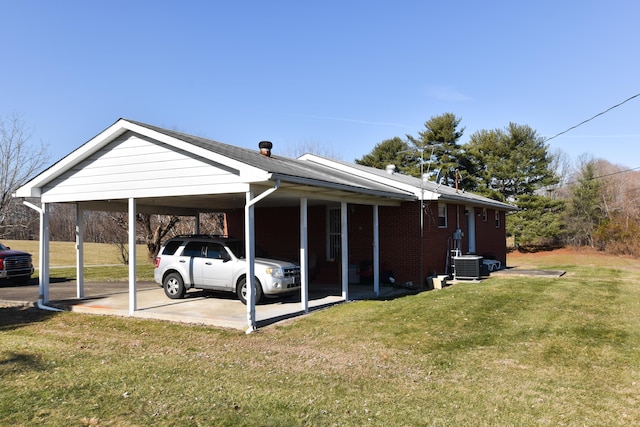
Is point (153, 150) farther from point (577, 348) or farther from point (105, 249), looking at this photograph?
point (105, 249)

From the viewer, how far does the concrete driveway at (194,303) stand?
960cm

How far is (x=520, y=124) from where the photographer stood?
3978cm

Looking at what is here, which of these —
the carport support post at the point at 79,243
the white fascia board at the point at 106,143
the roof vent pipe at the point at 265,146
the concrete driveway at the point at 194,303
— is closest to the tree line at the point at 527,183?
the concrete driveway at the point at 194,303

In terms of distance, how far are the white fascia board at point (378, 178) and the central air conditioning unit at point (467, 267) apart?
2.68 m

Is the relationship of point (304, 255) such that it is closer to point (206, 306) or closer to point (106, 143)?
point (206, 306)

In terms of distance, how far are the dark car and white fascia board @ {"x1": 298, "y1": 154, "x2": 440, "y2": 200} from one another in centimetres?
1121

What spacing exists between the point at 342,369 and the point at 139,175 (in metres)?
6.59

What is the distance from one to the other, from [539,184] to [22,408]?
39906 millimetres

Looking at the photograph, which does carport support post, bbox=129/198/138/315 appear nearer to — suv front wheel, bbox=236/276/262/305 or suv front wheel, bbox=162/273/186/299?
suv front wheel, bbox=162/273/186/299

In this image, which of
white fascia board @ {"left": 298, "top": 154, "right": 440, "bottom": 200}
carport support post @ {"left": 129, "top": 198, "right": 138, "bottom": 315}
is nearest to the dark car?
carport support post @ {"left": 129, "top": 198, "right": 138, "bottom": 315}

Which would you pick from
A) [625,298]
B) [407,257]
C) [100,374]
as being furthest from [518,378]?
[407,257]

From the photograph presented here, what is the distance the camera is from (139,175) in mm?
10320

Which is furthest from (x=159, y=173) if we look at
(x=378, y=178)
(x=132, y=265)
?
(x=378, y=178)

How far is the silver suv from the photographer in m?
10.7
